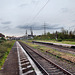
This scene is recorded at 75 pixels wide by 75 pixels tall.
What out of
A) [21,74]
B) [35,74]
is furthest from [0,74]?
[35,74]

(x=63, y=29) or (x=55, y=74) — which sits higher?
(x=63, y=29)

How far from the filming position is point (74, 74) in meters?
6.07

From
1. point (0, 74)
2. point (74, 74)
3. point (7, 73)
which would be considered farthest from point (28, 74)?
point (74, 74)

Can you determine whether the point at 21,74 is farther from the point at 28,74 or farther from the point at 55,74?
the point at 55,74

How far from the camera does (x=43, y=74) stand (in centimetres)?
608

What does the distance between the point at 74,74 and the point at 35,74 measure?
2.58 meters

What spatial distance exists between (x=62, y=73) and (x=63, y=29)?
66.0 m

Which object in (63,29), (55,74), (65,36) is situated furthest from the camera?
(63,29)

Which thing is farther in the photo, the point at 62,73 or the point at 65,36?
the point at 65,36

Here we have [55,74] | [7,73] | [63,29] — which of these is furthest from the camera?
[63,29]

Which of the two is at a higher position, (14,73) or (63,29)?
(63,29)

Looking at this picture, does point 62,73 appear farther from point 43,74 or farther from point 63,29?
point 63,29

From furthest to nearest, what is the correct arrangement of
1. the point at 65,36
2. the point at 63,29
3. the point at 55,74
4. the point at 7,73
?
1. the point at 63,29
2. the point at 65,36
3. the point at 7,73
4. the point at 55,74

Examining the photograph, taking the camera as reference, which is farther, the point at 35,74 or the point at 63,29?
the point at 63,29
